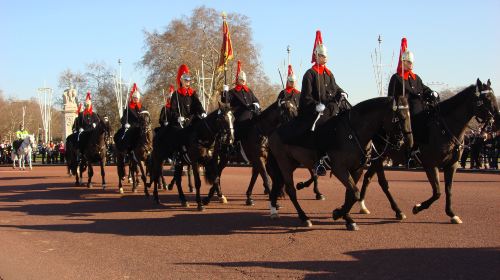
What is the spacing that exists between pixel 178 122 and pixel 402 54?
5595 millimetres

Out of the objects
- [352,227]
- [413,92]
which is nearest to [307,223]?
[352,227]

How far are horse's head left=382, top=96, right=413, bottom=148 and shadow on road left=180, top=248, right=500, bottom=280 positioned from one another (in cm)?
199

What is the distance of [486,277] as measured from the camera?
21.2 feet

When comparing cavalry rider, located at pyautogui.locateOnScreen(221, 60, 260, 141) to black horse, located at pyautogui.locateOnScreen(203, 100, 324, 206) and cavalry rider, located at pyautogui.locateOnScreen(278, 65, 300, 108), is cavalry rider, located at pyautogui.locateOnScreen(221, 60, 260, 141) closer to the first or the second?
black horse, located at pyautogui.locateOnScreen(203, 100, 324, 206)

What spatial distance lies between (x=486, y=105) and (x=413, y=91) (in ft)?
5.40

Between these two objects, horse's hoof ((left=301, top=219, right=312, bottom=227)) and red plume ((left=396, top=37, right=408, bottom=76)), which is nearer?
horse's hoof ((left=301, top=219, right=312, bottom=227))

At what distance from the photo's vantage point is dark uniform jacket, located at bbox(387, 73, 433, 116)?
429 inches

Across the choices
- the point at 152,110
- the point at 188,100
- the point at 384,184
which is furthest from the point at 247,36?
the point at 384,184

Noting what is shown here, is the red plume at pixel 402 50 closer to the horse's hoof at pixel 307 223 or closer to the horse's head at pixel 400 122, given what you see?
the horse's head at pixel 400 122

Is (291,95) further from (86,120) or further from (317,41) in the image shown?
(86,120)

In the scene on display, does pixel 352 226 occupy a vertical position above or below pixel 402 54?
below

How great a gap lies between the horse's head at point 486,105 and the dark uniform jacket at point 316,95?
8.03 feet

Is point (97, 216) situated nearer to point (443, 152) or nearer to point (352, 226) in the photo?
point (352, 226)

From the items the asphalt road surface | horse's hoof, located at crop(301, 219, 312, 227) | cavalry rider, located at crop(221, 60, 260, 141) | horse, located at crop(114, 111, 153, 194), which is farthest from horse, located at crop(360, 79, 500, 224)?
horse, located at crop(114, 111, 153, 194)
